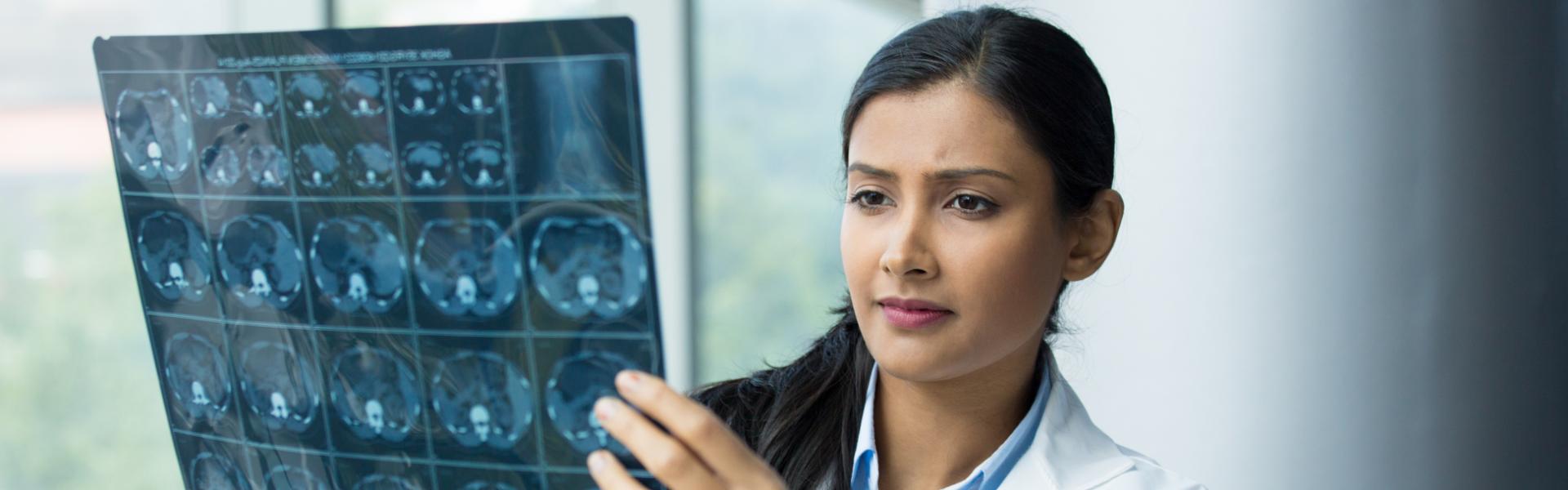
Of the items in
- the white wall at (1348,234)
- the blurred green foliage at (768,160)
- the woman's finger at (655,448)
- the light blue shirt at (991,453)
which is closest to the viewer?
the woman's finger at (655,448)

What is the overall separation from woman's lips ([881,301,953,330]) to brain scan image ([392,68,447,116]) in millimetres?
384

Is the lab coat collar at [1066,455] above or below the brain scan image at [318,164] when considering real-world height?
below

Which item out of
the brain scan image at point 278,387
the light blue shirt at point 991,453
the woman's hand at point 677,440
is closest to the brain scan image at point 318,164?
the brain scan image at point 278,387

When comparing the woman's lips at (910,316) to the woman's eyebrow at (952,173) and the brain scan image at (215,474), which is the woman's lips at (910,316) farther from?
the brain scan image at (215,474)

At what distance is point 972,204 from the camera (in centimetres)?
97

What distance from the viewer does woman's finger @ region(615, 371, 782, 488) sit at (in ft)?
2.16

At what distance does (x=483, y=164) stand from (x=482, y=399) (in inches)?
5.4

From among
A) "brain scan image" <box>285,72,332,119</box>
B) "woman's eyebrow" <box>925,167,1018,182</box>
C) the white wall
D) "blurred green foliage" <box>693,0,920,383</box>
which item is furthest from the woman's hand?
"blurred green foliage" <box>693,0,920,383</box>

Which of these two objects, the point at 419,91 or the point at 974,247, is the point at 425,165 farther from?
the point at 974,247

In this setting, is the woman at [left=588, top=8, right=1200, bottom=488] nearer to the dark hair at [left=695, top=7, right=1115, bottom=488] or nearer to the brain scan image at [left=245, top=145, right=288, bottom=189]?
the dark hair at [left=695, top=7, right=1115, bottom=488]

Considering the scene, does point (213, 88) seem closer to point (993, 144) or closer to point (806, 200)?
point (993, 144)

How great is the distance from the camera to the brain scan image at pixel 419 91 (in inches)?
27.5

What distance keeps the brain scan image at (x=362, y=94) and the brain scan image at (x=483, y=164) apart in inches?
2.3

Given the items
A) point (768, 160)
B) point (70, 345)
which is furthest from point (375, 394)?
point (768, 160)
